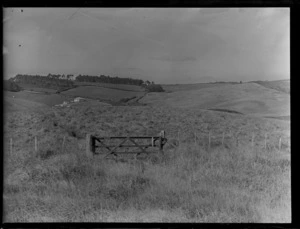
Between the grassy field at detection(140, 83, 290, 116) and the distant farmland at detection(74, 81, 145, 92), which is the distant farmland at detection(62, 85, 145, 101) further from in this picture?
the grassy field at detection(140, 83, 290, 116)

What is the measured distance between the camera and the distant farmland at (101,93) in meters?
7.30

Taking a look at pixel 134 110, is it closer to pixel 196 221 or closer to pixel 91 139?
pixel 91 139

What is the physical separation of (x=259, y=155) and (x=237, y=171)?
2.44 ft

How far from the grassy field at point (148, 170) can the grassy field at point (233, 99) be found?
0.62 ft

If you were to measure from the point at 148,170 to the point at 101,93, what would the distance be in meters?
2.04

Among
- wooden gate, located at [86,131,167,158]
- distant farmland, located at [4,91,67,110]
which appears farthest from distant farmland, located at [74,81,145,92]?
wooden gate, located at [86,131,167,158]

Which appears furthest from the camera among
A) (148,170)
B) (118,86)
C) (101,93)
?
(101,93)

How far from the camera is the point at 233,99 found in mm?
7621

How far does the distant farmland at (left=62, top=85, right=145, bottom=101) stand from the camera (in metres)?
7.30

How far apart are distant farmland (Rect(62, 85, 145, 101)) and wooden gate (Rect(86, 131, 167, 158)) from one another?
0.96 metres

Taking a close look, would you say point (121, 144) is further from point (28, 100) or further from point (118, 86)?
point (28, 100)

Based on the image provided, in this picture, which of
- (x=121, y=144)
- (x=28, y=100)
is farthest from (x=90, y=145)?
(x=28, y=100)

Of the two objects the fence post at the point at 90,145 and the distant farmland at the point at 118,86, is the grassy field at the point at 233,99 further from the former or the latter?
the fence post at the point at 90,145

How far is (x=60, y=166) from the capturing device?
6992 mm
